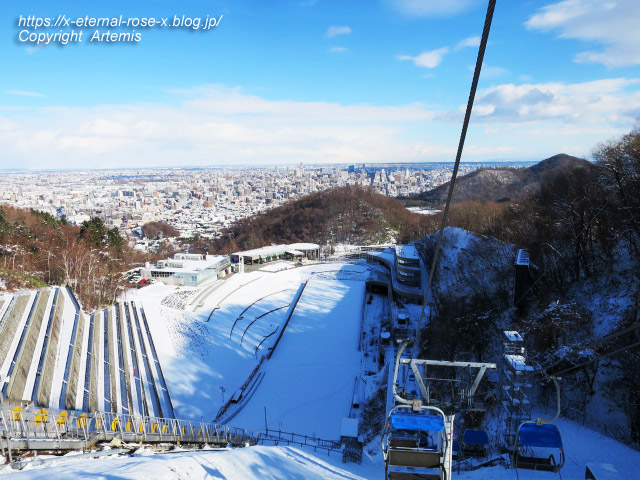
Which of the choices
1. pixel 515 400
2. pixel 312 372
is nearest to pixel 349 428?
pixel 312 372

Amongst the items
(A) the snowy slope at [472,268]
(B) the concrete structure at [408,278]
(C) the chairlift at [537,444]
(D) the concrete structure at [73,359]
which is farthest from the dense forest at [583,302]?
(D) the concrete structure at [73,359]

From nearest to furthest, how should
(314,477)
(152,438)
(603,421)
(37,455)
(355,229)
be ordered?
(37,455) → (314,477) → (152,438) → (603,421) → (355,229)

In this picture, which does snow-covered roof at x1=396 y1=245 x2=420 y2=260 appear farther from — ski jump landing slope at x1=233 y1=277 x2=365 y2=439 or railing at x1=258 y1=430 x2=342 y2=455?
railing at x1=258 y1=430 x2=342 y2=455

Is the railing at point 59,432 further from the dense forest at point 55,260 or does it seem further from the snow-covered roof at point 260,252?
the snow-covered roof at point 260,252

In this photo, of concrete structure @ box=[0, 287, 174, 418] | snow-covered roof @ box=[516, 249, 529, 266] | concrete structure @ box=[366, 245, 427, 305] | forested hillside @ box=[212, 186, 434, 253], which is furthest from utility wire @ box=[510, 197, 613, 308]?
forested hillside @ box=[212, 186, 434, 253]

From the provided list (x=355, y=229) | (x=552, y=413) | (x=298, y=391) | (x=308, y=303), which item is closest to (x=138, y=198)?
(x=355, y=229)

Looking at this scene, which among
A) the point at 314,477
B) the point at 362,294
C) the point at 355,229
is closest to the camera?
the point at 314,477

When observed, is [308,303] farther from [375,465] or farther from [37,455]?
[37,455]
